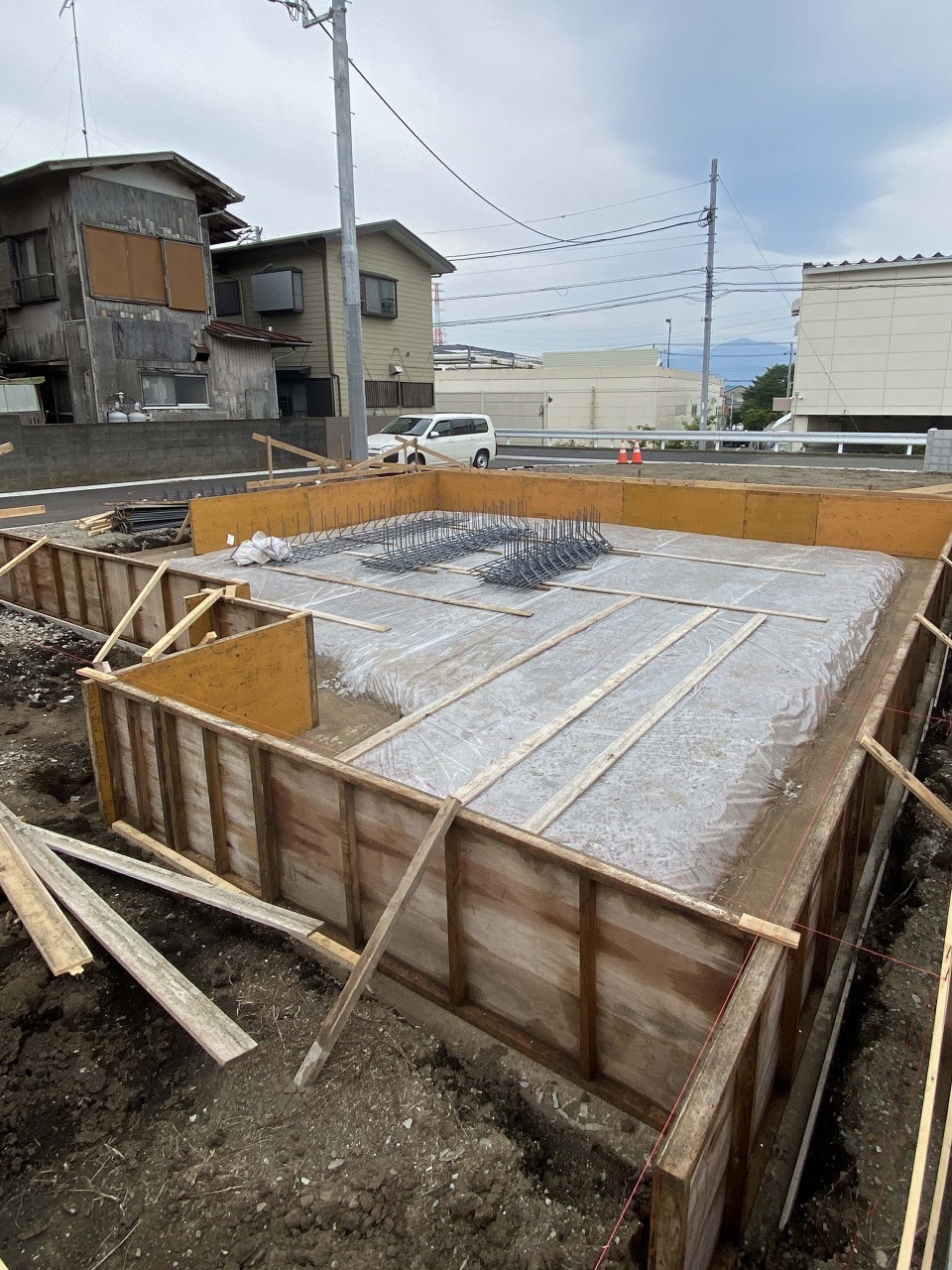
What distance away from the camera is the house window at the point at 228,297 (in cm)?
3319

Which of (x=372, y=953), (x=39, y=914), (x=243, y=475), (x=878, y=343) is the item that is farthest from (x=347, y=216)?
(x=878, y=343)

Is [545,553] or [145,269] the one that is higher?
[145,269]

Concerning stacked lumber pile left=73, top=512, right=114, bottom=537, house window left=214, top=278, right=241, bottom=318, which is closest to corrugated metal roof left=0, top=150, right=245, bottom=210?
house window left=214, top=278, right=241, bottom=318

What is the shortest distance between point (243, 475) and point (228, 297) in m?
11.8

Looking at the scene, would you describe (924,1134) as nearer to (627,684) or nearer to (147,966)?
(147,966)

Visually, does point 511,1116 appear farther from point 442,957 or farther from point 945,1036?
point 945,1036

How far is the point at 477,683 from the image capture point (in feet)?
26.1

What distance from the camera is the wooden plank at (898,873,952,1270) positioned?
2330 mm

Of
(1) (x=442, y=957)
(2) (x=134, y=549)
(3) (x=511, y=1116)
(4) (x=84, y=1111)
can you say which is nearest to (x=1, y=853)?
(4) (x=84, y=1111)

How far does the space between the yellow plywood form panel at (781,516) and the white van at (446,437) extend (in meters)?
12.1

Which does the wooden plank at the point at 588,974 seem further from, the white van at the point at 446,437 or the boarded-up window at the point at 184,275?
the boarded-up window at the point at 184,275

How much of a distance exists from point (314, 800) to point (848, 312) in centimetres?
3853

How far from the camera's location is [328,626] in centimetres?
1004

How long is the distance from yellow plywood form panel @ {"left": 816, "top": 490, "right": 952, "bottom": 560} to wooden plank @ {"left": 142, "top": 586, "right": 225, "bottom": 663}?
10.6 meters
